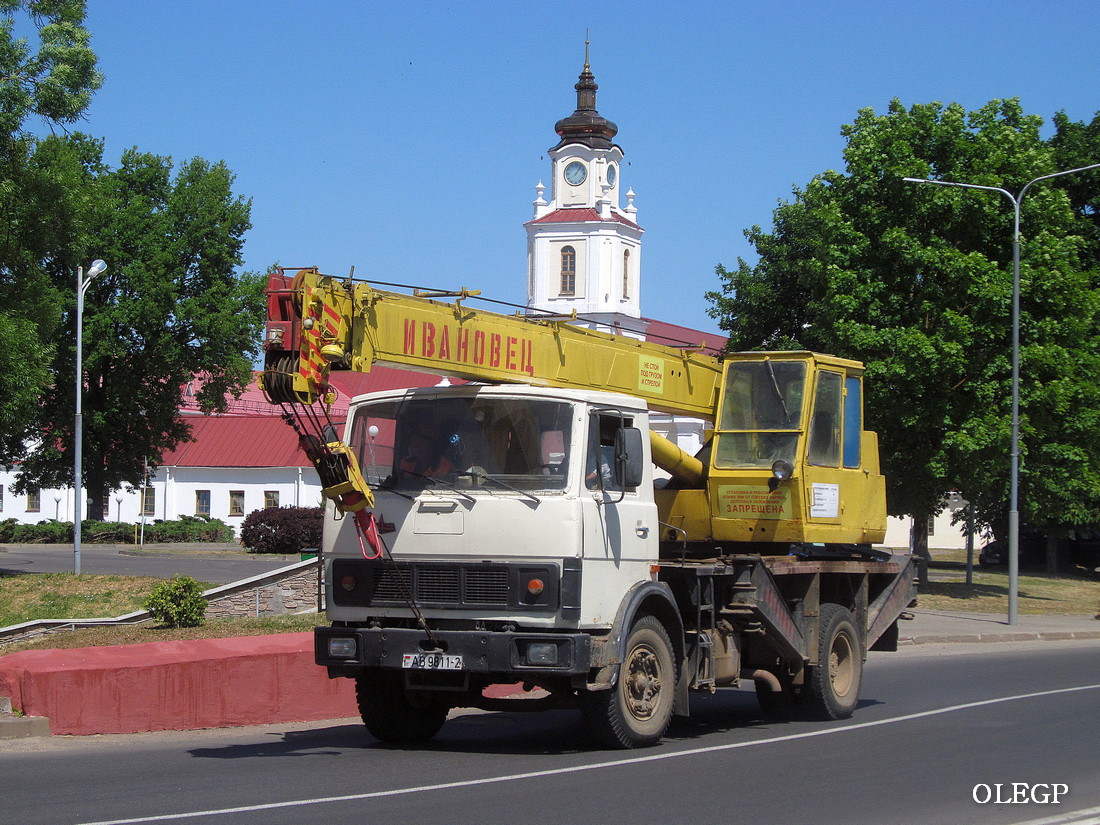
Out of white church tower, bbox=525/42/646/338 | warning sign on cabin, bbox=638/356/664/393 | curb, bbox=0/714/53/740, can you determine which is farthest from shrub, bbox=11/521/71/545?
warning sign on cabin, bbox=638/356/664/393

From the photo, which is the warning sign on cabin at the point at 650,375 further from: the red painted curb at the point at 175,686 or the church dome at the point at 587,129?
the church dome at the point at 587,129

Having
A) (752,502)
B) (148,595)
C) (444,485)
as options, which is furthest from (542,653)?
(148,595)

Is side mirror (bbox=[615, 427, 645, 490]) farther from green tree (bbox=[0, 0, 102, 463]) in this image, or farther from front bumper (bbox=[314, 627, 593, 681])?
green tree (bbox=[0, 0, 102, 463])

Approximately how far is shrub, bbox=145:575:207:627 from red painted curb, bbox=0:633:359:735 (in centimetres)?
336

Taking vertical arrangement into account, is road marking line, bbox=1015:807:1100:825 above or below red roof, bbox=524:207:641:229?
below

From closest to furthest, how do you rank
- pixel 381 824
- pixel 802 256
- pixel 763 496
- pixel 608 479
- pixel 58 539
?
pixel 381 824
pixel 608 479
pixel 763 496
pixel 802 256
pixel 58 539

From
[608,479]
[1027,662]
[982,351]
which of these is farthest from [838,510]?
[982,351]

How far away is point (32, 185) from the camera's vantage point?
87.0ft

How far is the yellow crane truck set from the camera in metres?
9.52

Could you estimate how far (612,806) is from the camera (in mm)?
8078

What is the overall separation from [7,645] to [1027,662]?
47.9 ft

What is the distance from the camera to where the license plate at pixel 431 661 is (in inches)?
377

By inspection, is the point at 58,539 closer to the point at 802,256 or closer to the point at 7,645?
the point at 802,256

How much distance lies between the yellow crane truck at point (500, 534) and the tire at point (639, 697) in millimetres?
17
